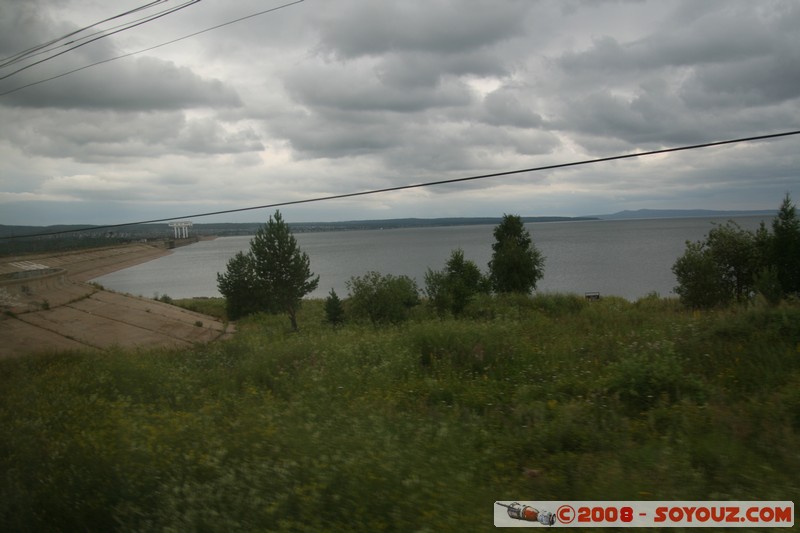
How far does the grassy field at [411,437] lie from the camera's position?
392cm

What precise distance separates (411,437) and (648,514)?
2.14 meters

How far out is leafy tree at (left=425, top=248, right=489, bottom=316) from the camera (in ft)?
90.6

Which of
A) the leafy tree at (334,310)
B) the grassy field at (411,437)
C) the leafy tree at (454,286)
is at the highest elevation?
the grassy field at (411,437)

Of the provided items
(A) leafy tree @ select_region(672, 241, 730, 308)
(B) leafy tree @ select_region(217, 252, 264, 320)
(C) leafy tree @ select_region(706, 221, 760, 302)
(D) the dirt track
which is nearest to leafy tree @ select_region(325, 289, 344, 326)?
(D) the dirt track

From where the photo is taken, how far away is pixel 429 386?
778 cm

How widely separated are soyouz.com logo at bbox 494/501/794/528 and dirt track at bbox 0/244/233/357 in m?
13.4

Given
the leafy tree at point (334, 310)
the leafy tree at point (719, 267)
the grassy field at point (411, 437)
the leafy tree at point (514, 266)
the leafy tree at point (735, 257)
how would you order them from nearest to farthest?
the grassy field at point (411, 437) → the leafy tree at point (334, 310) → the leafy tree at point (719, 267) → the leafy tree at point (735, 257) → the leafy tree at point (514, 266)

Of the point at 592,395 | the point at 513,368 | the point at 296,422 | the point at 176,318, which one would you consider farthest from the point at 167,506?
the point at 176,318

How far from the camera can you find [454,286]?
28.2 meters

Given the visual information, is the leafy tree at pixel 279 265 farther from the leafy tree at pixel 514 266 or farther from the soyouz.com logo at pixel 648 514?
the soyouz.com logo at pixel 648 514

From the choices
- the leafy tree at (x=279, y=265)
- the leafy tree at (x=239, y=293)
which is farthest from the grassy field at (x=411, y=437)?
the leafy tree at (x=239, y=293)

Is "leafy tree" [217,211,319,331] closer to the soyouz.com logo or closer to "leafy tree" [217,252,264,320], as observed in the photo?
"leafy tree" [217,252,264,320]

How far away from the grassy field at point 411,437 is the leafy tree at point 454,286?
18.1m

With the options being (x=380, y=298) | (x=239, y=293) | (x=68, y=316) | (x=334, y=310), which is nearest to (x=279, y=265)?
(x=334, y=310)
